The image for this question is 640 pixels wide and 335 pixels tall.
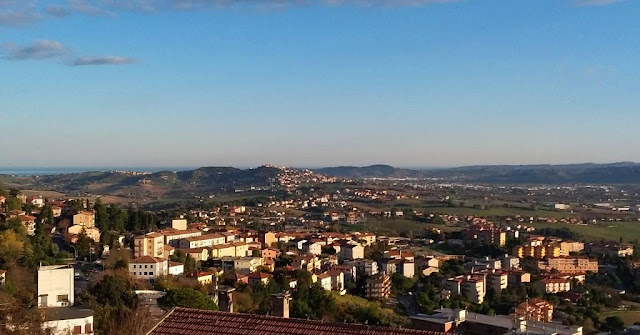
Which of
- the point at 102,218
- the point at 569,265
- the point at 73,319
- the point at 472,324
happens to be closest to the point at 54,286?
the point at 73,319

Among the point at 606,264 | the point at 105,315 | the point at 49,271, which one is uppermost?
the point at 49,271

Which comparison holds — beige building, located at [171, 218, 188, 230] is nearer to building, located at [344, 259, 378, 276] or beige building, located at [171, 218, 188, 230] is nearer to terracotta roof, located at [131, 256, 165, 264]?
building, located at [344, 259, 378, 276]

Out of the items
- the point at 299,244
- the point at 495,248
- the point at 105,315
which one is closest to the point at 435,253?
the point at 495,248

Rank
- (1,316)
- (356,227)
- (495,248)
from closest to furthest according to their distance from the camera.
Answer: (1,316) < (495,248) < (356,227)

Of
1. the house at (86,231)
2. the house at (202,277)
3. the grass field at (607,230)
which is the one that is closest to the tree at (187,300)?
the house at (202,277)

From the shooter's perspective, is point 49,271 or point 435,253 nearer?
point 49,271

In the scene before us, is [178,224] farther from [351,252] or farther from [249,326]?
[249,326]

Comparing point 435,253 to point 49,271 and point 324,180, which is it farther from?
point 324,180

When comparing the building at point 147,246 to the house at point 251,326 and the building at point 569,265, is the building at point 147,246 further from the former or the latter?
the building at point 569,265

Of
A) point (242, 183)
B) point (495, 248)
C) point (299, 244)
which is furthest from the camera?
point (242, 183)
